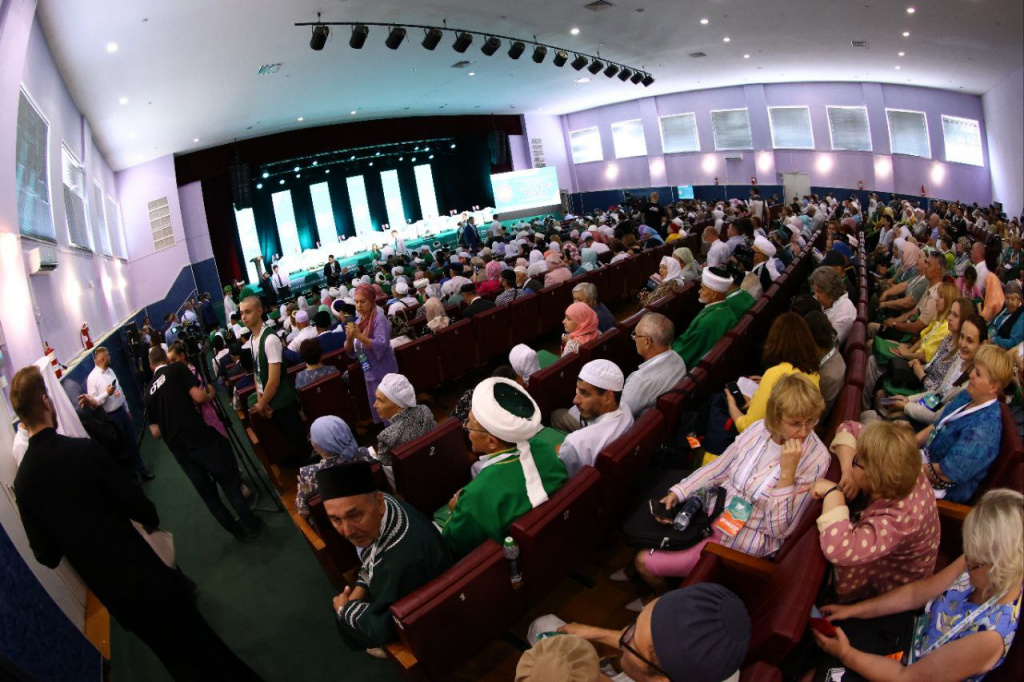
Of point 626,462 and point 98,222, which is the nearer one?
point 626,462

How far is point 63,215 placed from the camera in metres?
6.76

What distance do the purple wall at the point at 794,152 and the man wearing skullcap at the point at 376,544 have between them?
805 inches

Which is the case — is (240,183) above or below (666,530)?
above

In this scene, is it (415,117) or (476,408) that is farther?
(415,117)

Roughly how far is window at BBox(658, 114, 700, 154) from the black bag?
22227 millimetres

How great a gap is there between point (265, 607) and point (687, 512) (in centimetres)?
240

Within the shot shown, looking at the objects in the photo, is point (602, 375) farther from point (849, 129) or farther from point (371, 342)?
point (849, 129)

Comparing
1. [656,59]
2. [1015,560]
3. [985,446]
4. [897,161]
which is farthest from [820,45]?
[1015,560]

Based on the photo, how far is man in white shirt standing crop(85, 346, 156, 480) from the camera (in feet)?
16.7

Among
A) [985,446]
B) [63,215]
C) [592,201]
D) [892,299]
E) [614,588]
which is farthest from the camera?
[592,201]

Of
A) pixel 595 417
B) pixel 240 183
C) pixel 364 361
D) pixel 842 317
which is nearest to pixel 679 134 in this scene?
pixel 240 183

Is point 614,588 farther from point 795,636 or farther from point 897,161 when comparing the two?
point 897,161

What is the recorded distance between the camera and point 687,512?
7.39 feet

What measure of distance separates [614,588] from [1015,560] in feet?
5.60
